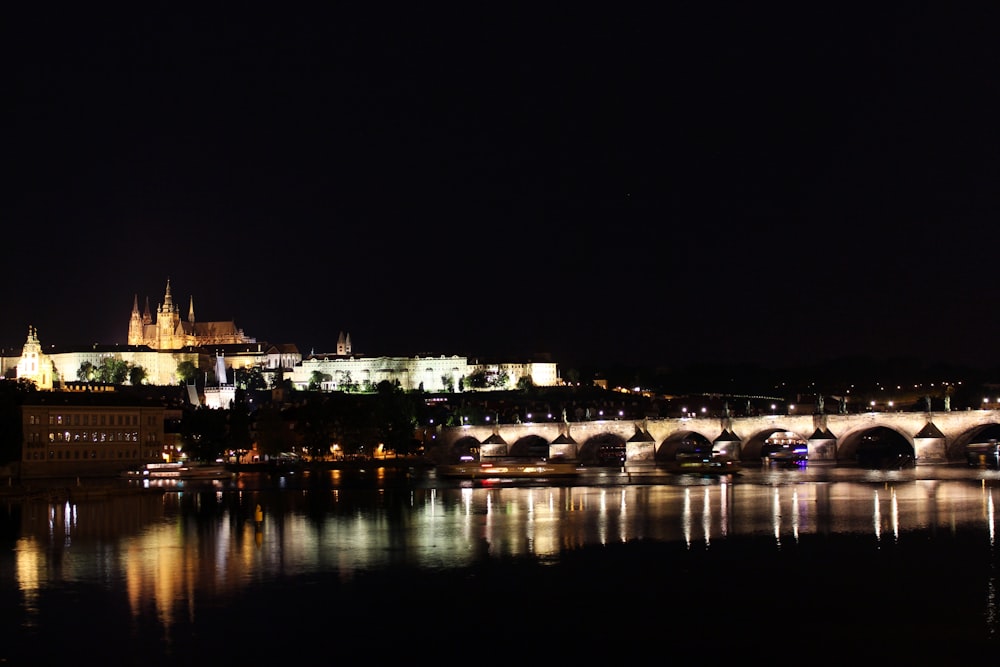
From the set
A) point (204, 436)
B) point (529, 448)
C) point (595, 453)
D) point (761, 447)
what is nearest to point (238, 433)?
point (204, 436)

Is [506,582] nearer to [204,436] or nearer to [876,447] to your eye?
[204,436]

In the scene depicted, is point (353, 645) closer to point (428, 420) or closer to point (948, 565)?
point (948, 565)

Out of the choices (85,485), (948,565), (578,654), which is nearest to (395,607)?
(578,654)

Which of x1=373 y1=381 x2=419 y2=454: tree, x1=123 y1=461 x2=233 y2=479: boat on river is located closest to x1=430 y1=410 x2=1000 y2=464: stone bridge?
x1=373 y1=381 x2=419 y2=454: tree

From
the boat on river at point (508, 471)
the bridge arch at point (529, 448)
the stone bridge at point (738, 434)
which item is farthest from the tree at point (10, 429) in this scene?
the bridge arch at point (529, 448)

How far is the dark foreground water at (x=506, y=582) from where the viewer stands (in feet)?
71.8

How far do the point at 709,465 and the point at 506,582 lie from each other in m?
46.7

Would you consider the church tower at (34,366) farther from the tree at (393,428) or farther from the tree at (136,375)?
the tree at (393,428)

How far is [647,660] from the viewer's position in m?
20.8

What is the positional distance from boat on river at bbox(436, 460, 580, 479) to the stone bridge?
40.5 ft

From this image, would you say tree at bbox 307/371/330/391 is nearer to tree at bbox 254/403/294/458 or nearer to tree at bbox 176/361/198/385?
tree at bbox 176/361/198/385

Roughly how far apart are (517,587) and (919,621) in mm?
8273

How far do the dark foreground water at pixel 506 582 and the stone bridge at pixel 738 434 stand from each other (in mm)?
23380

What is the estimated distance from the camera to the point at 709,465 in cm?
7319
